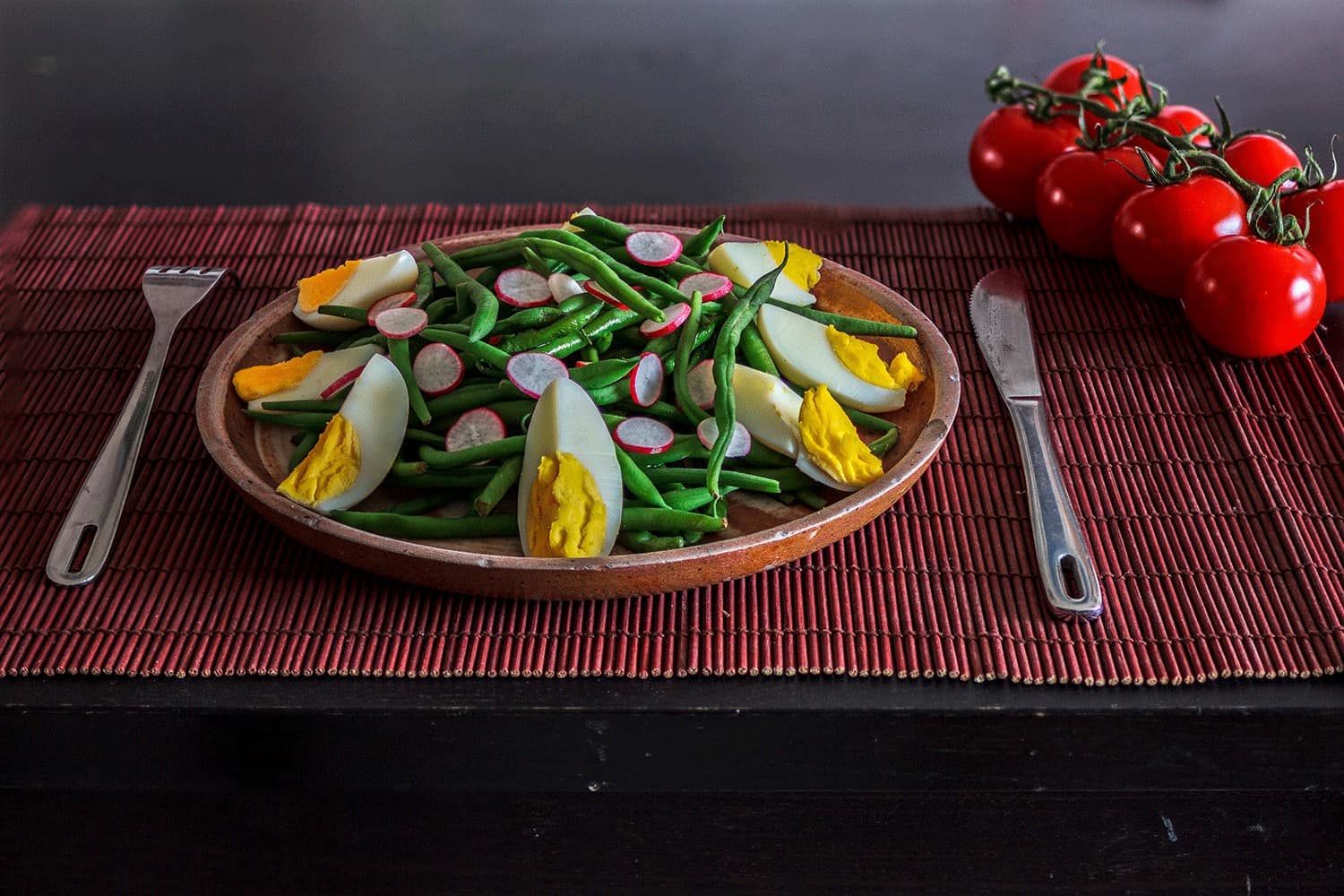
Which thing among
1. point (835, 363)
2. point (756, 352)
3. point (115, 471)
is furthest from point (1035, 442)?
point (115, 471)

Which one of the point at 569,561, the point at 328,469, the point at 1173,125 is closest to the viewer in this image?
the point at 569,561

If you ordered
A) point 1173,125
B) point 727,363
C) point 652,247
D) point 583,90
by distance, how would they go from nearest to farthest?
point 727,363
point 652,247
point 1173,125
point 583,90

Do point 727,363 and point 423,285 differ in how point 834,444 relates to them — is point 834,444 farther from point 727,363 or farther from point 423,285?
point 423,285

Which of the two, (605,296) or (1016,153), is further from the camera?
(1016,153)

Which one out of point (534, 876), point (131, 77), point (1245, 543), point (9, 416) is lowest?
point (131, 77)

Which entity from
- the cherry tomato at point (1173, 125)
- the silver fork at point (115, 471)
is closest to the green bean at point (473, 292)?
the silver fork at point (115, 471)

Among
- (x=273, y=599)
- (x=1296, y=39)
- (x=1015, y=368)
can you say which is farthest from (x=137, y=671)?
(x=1296, y=39)

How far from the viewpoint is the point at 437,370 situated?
1.58m

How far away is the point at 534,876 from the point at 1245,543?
96cm

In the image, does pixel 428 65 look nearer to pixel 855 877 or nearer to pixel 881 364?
A: pixel 881 364

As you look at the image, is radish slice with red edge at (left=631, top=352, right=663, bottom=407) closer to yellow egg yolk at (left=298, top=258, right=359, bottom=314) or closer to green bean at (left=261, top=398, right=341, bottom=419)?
green bean at (left=261, top=398, right=341, bottom=419)

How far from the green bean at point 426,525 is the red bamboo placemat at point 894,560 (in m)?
0.08

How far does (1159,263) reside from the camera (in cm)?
195

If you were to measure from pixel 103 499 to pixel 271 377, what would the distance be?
0.86ft
